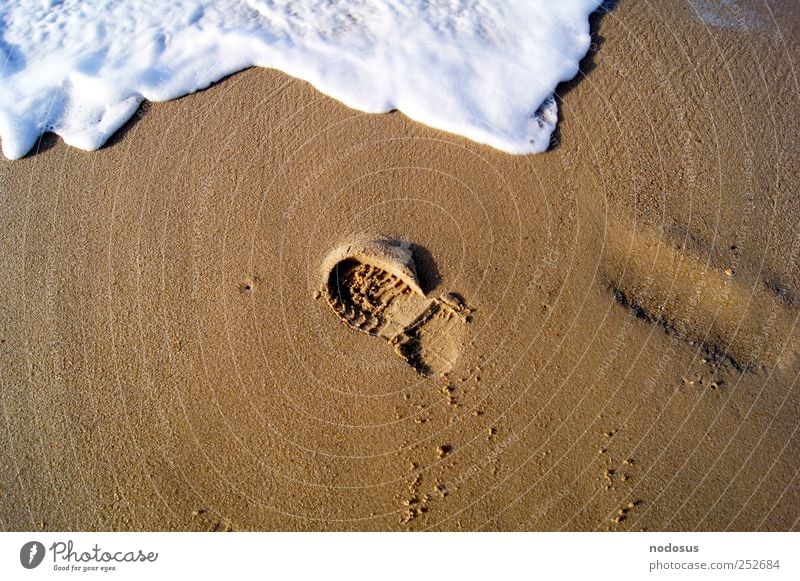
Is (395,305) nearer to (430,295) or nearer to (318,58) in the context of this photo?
(430,295)

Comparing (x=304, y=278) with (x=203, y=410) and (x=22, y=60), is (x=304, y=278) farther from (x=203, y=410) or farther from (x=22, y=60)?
(x=22, y=60)

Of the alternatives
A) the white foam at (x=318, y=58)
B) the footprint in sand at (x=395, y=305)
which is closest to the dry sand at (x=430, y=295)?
the footprint in sand at (x=395, y=305)

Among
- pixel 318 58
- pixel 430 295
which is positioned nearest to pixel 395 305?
pixel 430 295

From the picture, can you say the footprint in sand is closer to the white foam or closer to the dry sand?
the dry sand

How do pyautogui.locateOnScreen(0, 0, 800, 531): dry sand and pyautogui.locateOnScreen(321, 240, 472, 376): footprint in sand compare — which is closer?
pyautogui.locateOnScreen(0, 0, 800, 531): dry sand

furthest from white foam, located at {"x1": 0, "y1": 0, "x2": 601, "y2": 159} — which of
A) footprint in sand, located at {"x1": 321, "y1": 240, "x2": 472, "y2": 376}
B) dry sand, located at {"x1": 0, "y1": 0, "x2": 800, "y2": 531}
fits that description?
footprint in sand, located at {"x1": 321, "y1": 240, "x2": 472, "y2": 376}

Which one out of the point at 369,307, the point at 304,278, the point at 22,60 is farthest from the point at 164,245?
the point at 22,60
